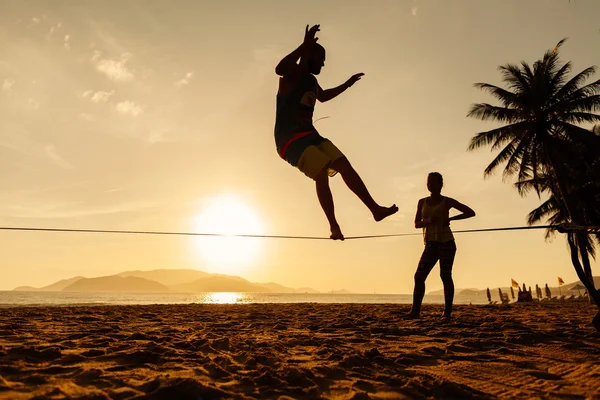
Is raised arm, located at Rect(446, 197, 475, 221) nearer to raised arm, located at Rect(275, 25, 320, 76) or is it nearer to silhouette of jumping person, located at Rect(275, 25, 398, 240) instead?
silhouette of jumping person, located at Rect(275, 25, 398, 240)

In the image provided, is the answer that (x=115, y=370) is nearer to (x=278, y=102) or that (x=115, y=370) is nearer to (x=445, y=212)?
(x=278, y=102)

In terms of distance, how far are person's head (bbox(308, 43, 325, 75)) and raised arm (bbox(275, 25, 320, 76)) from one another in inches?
4.6

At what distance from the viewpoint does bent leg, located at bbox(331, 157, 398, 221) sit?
3.81 m

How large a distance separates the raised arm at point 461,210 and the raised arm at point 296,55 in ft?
10.8

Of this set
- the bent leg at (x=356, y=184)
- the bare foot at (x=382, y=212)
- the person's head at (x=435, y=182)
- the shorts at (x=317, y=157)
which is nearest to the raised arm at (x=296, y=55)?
the shorts at (x=317, y=157)

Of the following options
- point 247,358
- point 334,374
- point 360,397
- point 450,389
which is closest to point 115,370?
point 247,358

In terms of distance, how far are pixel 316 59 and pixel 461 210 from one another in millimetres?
3354

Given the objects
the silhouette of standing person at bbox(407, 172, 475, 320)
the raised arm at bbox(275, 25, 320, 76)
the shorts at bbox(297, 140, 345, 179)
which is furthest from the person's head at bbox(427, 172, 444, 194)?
the raised arm at bbox(275, 25, 320, 76)

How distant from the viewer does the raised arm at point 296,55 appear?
3.71 m

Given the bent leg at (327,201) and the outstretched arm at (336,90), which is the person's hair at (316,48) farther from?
the bent leg at (327,201)

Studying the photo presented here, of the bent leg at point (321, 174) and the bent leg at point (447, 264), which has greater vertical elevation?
the bent leg at point (321, 174)

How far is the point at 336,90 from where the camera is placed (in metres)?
4.71

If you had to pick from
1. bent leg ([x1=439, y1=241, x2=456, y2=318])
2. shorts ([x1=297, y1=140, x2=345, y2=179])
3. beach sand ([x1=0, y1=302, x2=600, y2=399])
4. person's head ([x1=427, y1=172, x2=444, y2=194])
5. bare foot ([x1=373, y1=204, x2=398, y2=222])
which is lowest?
beach sand ([x1=0, y1=302, x2=600, y2=399])

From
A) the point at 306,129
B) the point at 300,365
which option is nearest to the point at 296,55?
the point at 306,129
